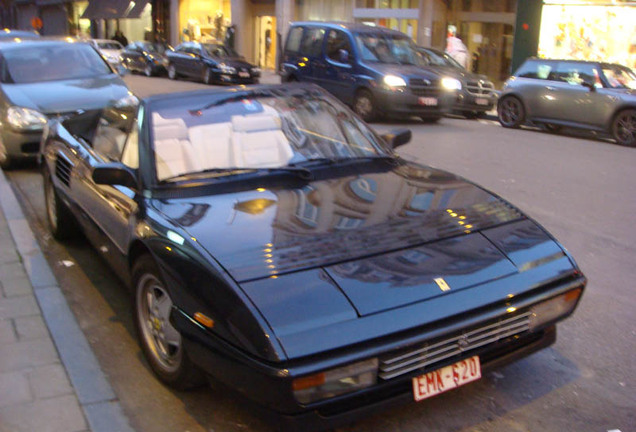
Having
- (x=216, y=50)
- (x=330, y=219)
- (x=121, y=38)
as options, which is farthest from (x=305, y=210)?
(x=121, y=38)

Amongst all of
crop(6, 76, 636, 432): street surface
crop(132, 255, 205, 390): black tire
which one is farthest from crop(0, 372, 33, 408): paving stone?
crop(132, 255, 205, 390): black tire

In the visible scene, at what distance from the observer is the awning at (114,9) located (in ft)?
134

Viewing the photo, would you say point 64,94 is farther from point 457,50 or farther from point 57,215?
point 457,50

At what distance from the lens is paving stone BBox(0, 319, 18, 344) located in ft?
13.8

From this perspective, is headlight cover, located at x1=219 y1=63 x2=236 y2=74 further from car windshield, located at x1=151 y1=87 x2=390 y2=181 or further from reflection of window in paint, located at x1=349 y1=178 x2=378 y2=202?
reflection of window in paint, located at x1=349 y1=178 x2=378 y2=202

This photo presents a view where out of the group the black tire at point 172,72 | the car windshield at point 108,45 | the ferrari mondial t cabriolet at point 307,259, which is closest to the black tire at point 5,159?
the ferrari mondial t cabriolet at point 307,259

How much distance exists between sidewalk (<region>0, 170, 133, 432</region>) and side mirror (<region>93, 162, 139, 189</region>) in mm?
954

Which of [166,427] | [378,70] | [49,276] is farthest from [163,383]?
[378,70]

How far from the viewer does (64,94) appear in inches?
368

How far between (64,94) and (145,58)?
2062 centimetres

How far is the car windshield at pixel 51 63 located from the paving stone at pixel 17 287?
211 inches

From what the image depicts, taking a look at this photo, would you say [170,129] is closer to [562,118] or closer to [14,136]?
[14,136]

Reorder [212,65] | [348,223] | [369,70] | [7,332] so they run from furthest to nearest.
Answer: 1. [212,65]
2. [369,70]
3. [7,332]
4. [348,223]

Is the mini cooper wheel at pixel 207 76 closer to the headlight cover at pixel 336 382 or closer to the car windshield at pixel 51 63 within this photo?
the car windshield at pixel 51 63
